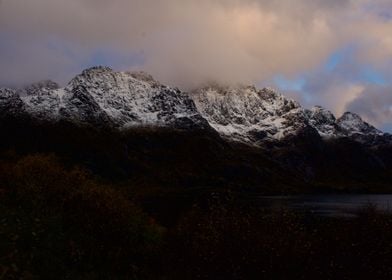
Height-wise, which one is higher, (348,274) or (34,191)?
(34,191)

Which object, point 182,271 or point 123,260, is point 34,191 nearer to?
point 123,260

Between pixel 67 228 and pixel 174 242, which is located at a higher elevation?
pixel 67 228

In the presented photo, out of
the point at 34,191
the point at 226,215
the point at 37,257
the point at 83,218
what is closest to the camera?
the point at 37,257

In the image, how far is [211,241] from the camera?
74.4 ft

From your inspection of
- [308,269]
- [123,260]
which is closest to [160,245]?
[123,260]

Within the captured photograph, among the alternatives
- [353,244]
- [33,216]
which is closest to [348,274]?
[353,244]

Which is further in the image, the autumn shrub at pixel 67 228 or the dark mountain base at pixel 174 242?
the autumn shrub at pixel 67 228

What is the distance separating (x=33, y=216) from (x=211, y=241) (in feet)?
32.0

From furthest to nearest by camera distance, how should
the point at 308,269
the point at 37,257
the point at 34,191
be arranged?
the point at 34,191 → the point at 37,257 → the point at 308,269

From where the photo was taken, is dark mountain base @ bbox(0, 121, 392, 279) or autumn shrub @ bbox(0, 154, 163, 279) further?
autumn shrub @ bbox(0, 154, 163, 279)

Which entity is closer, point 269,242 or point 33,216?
point 269,242

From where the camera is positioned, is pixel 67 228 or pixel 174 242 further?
pixel 67 228

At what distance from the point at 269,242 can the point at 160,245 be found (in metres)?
7.43

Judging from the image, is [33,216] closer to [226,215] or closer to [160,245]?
[160,245]
